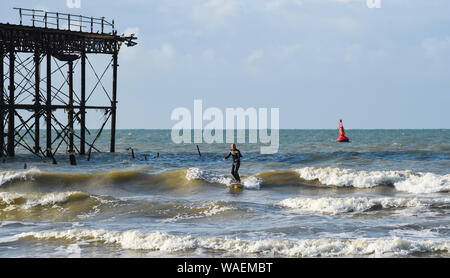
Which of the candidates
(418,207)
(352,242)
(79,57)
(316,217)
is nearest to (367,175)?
(418,207)

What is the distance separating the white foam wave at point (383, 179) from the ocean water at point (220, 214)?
0.14ft

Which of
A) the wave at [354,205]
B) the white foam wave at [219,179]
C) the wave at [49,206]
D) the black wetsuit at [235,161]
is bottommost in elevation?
the wave at [49,206]

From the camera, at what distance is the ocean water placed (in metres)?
11.6

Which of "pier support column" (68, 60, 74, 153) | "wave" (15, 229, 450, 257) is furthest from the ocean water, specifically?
"pier support column" (68, 60, 74, 153)

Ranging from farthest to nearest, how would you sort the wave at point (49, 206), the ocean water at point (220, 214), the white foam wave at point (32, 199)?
1. the white foam wave at point (32, 199)
2. the wave at point (49, 206)
3. the ocean water at point (220, 214)

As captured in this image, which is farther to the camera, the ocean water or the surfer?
the surfer

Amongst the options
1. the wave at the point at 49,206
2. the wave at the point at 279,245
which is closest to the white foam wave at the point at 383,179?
the wave at the point at 49,206

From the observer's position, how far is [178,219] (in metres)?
15.8

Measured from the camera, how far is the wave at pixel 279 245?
11.2 metres

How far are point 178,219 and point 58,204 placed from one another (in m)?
5.28

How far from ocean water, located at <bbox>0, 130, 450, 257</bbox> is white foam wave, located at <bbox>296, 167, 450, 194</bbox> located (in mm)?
43

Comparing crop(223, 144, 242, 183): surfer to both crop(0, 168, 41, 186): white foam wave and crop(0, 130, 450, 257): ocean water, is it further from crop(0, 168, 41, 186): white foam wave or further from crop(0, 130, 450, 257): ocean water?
crop(0, 168, 41, 186): white foam wave

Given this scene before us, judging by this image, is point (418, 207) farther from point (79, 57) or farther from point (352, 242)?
point (79, 57)

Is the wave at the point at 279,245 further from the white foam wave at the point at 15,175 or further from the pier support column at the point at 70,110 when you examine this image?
the pier support column at the point at 70,110
